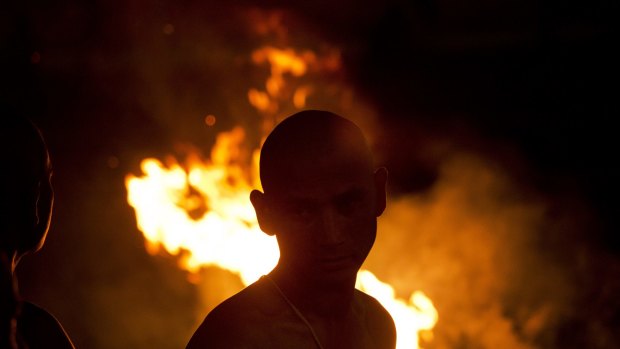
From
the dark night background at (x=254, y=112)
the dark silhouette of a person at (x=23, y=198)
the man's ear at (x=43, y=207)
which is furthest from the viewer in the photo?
the dark night background at (x=254, y=112)

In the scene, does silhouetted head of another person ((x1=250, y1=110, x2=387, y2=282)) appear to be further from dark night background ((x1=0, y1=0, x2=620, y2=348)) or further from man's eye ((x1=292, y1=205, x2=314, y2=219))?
dark night background ((x1=0, y1=0, x2=620, y2=348))

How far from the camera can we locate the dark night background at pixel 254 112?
656 centimetres

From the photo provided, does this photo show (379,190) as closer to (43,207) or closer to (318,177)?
(318,177)

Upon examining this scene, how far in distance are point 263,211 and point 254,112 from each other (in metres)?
4.60

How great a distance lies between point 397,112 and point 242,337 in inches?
183

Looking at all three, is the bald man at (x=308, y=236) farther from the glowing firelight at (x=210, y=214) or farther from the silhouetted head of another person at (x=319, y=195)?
the glowing firelight at (x=210, y=214)

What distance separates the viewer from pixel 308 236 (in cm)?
255

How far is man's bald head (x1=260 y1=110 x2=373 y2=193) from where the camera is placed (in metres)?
2.51

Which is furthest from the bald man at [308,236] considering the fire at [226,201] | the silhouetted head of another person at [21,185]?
the fire at [226,201]

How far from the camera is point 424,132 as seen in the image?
6887 millimetres

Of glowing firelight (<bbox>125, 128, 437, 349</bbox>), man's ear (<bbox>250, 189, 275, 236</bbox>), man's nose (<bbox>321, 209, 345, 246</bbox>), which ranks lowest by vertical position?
man's nose (<bbox>321, 209, 345, 246</bbox>)

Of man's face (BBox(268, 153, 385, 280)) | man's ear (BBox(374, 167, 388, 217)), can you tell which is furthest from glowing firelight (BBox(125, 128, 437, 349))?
man's face (BBox(268, 153, 385, 280))

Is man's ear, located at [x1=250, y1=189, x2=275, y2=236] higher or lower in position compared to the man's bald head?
lower

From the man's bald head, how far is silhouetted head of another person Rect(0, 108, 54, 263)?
0.71m
